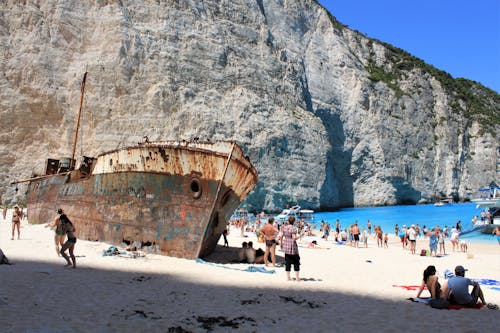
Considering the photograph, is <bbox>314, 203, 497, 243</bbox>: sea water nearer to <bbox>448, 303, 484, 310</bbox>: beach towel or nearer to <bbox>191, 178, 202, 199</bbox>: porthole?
<bbox>448, 303, 484, 310</bbox>: beach towel

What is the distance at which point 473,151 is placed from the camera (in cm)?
7175

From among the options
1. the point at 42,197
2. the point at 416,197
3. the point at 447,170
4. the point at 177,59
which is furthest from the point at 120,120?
the point at 447,170

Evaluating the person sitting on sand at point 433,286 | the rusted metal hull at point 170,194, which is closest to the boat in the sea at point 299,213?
the rusted metal hull at point 170,194

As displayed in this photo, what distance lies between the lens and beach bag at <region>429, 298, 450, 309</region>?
638 cm

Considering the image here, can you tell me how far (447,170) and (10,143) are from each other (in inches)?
2548

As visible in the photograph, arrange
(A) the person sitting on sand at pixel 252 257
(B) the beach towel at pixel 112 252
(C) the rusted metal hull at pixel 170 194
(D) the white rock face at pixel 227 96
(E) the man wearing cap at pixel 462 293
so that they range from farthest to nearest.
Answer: (D) the white rock face at pixel 227 96 < (A) the person sitting on sand at pixel 252 257 < (B) the beach towel at pixel 112 252 < (C) the rusted metal hull at pixel 170 194 < (E) the man wearing cap at pixel 462 293

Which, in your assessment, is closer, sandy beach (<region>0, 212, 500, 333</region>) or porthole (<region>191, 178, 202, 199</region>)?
sandy beach (<region>0, 212, 500, 333</region>)

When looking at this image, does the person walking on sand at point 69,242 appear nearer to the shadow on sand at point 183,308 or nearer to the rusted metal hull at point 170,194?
the shadow on sand at point 183,308

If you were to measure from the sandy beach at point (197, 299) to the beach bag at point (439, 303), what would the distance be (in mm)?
114

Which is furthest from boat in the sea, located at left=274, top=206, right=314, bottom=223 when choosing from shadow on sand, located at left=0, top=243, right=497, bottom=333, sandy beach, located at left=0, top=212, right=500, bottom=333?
shadow on sand, located at left=0, top=243, right=497, bottom=333

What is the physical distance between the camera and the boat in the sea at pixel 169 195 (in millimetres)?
9867

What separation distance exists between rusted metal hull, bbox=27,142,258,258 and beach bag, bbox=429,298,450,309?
5.28m

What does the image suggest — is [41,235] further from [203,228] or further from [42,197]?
[203,228]

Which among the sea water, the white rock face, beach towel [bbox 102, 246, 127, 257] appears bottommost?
beach towel [bbox 102, 246, 127, 257]
